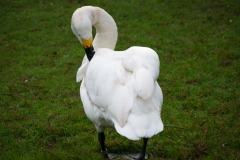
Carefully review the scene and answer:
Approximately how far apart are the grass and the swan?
958mm

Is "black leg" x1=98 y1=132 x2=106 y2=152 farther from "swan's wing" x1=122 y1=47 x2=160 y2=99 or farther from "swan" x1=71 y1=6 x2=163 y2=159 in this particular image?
"swan's wing" x1=122 y1=47 x2=160 y2=99

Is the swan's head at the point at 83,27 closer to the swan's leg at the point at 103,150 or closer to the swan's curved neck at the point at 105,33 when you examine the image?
the swan's curved neck at the point at 105,33

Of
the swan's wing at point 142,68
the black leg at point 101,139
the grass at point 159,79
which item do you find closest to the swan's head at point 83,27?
the swan's wing at point 142,68

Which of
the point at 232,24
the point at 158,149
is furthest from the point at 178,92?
the point at 232,24

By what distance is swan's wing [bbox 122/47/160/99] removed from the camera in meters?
3.25

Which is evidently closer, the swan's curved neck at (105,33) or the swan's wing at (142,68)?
the swan's wing at (142,68)

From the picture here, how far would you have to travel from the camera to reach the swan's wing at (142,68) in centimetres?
325

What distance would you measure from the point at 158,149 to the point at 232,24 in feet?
19.3

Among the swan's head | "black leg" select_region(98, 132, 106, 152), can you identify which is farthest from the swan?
"black leg" select_region(98, 132, 106, 152)

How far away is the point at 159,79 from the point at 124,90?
347cm

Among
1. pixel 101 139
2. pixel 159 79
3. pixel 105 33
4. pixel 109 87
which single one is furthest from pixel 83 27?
pixel 159 79

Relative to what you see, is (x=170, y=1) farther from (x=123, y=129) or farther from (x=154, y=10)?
(x=123, y=129)

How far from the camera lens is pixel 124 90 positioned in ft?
11.0

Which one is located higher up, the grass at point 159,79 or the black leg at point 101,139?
the black leg at point 101,139
